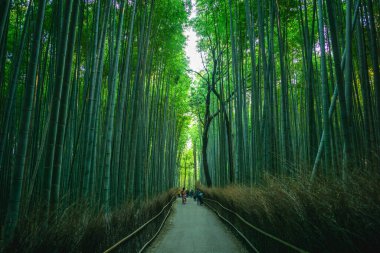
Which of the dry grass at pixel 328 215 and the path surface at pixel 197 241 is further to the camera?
the path surface at pixel 197 241

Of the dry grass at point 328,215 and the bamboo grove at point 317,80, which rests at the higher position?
the bamboo grove at point 317,80

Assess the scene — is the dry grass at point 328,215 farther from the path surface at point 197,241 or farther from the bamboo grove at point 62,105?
the bamboo grove at point 62,105

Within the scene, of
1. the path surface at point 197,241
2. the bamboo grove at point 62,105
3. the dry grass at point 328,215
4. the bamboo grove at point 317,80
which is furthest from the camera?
the path surface at point 197,241

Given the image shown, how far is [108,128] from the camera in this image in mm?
4207

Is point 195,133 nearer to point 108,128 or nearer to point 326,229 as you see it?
point 108,128

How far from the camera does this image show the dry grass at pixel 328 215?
5.30 ft

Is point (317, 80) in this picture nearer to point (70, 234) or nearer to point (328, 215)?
point (328, 215)

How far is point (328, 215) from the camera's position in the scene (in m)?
2.01

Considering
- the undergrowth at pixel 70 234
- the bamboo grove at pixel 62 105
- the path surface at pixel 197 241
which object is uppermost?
the bamboo grove at pixel 62 105

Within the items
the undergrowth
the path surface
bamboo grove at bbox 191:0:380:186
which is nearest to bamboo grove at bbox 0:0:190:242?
the undergrowth

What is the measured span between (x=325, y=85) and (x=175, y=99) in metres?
11.1

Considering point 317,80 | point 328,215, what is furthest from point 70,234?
point 317,80

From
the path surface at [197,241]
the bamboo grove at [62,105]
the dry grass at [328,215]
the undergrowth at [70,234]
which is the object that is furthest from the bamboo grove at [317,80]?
the bamboo grove at [62,105]

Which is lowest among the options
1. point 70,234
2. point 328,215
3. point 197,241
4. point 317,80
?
point 197,241
